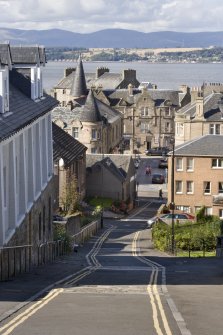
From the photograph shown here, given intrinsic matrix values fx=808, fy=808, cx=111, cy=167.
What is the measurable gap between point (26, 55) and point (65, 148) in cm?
3255

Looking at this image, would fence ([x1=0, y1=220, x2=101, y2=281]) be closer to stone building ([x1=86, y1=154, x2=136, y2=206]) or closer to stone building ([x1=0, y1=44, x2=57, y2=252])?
stone building ([x1=0, y1=44, x2=57, y2=252])

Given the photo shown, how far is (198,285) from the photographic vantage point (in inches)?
902

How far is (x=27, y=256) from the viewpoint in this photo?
28.9 m

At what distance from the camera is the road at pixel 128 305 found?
47.8ft

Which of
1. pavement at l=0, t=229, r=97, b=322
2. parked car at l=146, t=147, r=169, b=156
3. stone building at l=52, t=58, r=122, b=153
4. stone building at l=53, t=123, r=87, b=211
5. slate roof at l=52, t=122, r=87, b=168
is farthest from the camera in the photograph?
parked car at l=146, t=147, r=169, b=156

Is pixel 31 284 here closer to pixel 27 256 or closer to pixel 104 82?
pixel 27 256

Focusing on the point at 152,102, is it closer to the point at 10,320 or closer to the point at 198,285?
the point at 198,285

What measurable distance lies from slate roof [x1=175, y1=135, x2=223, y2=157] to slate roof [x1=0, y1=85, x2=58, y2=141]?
2868cm

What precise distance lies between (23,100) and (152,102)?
8212 cm

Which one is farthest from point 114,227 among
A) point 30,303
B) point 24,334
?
point 24,334

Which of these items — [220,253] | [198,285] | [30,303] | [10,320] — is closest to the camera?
[10,320]

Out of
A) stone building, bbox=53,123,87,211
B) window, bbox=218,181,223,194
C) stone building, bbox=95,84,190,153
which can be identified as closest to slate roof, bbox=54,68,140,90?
stone building, bbox=95,84,190,153

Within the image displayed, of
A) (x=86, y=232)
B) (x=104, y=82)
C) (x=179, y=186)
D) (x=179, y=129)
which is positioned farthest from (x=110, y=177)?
(x=104, y=82)

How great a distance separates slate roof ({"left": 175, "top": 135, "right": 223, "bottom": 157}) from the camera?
65562 millimetres
